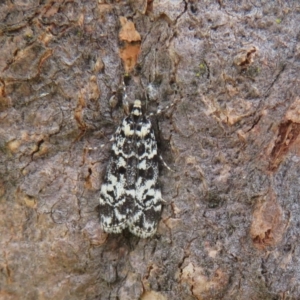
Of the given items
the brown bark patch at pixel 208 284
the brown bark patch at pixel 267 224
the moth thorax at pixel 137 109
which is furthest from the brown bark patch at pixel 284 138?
the moth thorax at pixel 137 109

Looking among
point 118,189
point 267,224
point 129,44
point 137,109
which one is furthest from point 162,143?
point 267,224

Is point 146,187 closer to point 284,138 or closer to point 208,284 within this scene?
point 208,284

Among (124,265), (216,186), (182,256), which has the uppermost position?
(216,186)

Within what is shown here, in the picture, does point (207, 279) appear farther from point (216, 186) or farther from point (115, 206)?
point (115, 206)

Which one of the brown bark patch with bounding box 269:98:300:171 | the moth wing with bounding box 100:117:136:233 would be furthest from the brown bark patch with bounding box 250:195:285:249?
the moth wing with bounding box 100:117:136:233

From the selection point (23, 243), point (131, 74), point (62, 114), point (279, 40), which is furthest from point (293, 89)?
point (23, 243)

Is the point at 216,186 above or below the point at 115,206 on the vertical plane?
above

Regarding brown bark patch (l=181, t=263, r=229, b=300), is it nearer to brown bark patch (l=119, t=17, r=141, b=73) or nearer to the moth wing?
the moth wing
